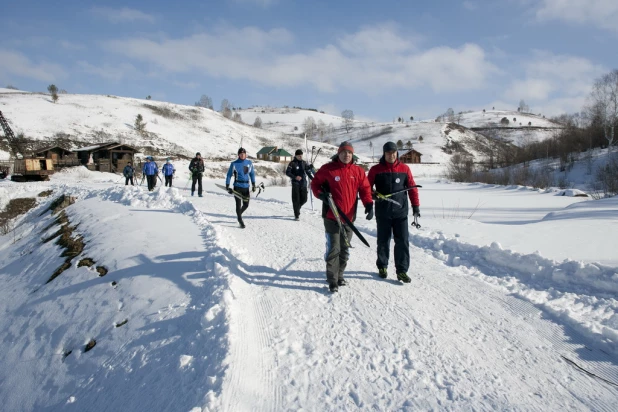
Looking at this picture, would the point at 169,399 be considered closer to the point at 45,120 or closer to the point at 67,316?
the point at 67,316

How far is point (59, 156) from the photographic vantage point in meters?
39.5

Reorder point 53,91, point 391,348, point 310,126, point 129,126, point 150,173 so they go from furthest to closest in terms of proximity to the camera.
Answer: point 310,126 → point 53,91 → point 129,126 → point 150,173 → point 391,348

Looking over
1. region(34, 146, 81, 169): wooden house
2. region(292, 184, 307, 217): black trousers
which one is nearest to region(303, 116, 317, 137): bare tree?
region(34, 146, 81, 169): wooden house

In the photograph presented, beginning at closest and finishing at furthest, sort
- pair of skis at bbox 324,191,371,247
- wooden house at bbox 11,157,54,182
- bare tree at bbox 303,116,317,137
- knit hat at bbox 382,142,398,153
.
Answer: pair of skis at bbox 324,191,371,247, knit hat at bbox 382,142,398,153, wooden house at bbox 11,157,54,182, bare tree at bbox 303,116,317,137

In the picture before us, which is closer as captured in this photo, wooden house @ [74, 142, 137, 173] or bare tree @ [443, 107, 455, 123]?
wooden house @ [74, 142, 137, 173]

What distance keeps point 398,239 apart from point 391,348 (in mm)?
1961

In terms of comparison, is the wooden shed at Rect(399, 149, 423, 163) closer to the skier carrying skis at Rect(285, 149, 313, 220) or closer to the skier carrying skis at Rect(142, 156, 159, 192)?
the skier carrying skis at Rect(142, 156, 159, 192)

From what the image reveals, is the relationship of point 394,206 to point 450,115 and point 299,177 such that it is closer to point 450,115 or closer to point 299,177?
point 299,177

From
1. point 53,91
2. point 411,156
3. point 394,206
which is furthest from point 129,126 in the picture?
point 394,206

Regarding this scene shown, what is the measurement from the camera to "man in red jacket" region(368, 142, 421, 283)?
191 inches

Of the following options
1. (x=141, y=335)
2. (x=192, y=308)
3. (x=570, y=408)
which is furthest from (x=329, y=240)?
(x=570, y=408)

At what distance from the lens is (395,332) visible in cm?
363

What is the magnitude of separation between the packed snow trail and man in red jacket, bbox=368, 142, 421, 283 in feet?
1.47

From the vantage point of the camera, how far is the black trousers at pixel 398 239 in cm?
489
